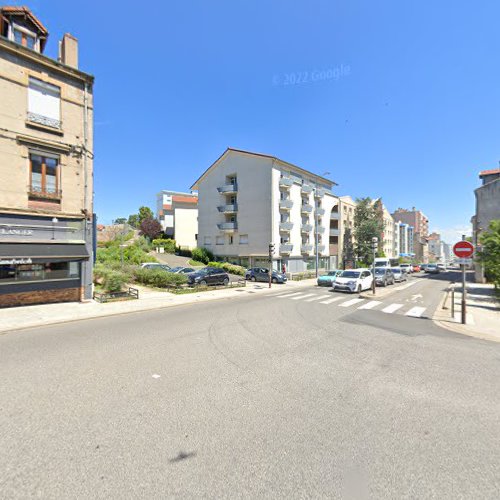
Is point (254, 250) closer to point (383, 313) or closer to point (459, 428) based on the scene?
point (383, 313)

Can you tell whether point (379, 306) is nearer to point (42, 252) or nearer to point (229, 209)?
point (42, 252)

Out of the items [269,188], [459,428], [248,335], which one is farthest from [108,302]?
[269,188]

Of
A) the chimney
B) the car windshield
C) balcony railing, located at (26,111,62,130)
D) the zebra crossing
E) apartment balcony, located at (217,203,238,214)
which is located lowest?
the zebra crossing

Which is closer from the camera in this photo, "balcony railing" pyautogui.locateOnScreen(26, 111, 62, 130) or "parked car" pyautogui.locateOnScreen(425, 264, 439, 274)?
"balcony railing" pyautogui.locateOnScreen(26, 111, 62, 130)

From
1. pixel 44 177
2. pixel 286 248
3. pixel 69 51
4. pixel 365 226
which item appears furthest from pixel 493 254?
pixel 365 226

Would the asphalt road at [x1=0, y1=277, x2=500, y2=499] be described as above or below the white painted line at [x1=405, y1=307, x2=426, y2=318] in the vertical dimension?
above

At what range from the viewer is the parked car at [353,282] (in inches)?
719

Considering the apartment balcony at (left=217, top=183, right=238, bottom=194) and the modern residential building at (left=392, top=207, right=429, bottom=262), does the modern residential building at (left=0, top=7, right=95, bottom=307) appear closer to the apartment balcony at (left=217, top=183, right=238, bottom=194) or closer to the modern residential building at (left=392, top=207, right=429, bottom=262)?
the apartment balcony at (left=217, top=183, right=238, bottom=194)

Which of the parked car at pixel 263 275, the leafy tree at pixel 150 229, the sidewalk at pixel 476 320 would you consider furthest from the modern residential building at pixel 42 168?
the leafy tree at pixel 150 229

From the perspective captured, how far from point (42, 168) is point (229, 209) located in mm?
23951

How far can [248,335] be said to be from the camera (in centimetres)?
806

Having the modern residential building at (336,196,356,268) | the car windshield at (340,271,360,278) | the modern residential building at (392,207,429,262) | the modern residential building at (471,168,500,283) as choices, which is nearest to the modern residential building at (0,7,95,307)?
the car windshield at (340,271,360,278)

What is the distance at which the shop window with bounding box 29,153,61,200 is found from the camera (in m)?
12.3

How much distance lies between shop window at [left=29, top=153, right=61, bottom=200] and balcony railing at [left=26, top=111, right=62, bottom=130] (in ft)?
5.05
